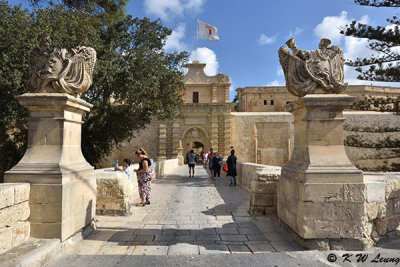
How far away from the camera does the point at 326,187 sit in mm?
3383

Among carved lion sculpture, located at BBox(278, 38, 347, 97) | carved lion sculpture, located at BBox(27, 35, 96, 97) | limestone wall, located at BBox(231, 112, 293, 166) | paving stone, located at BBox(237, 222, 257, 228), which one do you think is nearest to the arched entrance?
limestone wall, located at BBox(231, 112, 293, 166)

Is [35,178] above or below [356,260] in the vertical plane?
above

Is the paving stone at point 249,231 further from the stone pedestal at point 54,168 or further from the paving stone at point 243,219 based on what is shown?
the stone pedestal at point 54,168

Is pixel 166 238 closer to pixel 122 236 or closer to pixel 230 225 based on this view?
pixel 122 236

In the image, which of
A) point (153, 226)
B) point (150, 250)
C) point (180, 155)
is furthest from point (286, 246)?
point (180, 155)

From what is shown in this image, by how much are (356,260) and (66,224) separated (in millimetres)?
3657

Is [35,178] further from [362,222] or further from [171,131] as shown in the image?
[171,131]

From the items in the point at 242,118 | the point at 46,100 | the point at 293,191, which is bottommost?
the point at 293,191

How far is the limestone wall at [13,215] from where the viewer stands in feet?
8.63

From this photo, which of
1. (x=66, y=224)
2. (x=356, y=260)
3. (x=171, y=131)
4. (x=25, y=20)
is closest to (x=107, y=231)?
(x=66, y=224)

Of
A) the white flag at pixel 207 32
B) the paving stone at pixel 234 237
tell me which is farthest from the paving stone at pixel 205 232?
the white flag at pixel 207 32

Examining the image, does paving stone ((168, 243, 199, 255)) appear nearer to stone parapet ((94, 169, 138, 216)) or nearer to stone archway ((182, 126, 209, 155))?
stone parapet ((94, 169, 138, 216))

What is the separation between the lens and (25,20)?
9094mm

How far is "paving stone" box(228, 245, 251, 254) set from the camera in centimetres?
326
